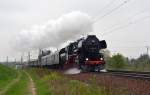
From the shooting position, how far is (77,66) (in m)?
40.6

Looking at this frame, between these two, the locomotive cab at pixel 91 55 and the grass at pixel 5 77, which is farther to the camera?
the grass at pixel 5 77

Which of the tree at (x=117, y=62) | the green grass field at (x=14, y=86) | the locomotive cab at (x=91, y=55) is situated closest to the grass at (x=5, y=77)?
the green grass field at (x=14, y=86)

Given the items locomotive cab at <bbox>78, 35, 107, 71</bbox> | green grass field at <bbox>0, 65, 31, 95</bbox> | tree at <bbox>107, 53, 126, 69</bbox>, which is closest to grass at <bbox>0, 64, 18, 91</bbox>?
green grass field at <bbox>0, 65, 31, 95</bbox>

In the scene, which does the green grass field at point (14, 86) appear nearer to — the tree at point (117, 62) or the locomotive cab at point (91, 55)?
the locomotive cab at point (91, 55)

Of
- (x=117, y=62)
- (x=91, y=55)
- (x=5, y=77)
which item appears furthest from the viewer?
(x=117, y=62)

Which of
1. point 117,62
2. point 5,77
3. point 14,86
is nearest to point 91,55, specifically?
point 14,86

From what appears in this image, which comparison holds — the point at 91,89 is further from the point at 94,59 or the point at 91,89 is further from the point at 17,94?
the point at 94,59

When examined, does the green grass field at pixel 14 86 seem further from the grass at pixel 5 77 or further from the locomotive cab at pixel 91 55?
the locomotive cab at pixel 91 55

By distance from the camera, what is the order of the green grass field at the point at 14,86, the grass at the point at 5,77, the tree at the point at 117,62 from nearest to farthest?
the green grass field at the point at 14,86 → the grass at the point at 5,77 → the tree at the point at 117,62

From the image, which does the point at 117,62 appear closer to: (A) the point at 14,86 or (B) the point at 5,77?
(B) the point at 5,77

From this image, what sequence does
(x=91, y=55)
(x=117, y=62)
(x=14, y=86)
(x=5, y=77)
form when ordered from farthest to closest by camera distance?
(x=117, y=62) < (x=5, y=77) < (x=91, y=55) < (x=14, y=86)

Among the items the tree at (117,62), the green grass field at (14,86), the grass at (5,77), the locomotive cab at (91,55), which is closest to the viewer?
the green grass field at (14,86)

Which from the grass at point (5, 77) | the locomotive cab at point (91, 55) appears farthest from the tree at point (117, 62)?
the locomotive cab at point (91, 55)

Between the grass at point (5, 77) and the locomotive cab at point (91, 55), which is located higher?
the locomotive cab at point (91, 55)
